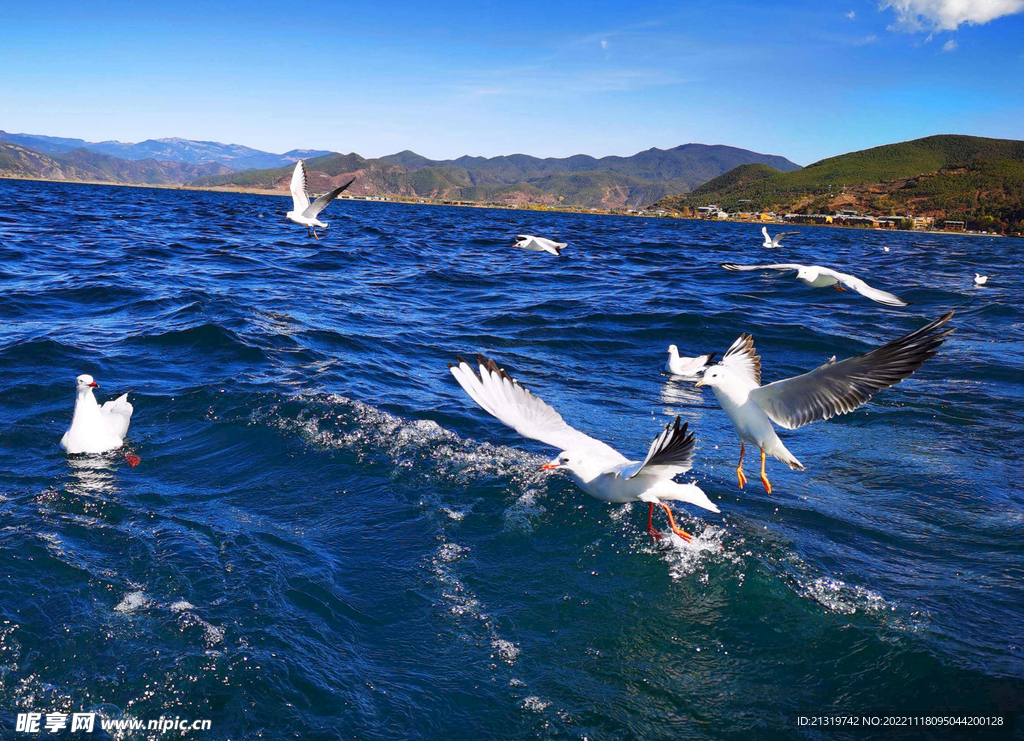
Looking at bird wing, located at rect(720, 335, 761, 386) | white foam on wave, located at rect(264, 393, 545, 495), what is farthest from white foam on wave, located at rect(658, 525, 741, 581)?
bird wing, located at rect(720, 335, 761, 386)

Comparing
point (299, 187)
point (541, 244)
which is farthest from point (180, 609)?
point (541, 244)

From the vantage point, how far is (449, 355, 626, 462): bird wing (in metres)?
6.03

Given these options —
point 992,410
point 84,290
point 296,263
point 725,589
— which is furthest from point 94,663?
point 296,263

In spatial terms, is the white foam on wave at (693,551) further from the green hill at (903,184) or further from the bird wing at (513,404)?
the green hill at (903,184)

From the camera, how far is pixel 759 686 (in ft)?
13.3

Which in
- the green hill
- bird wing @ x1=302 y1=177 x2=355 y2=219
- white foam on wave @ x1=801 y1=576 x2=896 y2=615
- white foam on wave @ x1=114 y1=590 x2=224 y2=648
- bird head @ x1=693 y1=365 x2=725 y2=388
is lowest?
white foam on wave @ x1=114 y1=590 x2=224 y2=648

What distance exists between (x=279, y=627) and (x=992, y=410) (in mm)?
10291

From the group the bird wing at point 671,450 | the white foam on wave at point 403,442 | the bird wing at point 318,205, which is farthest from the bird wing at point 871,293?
the bird wing at point 318,205

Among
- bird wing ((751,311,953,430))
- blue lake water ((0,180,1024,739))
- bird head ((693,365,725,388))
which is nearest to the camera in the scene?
blue lake water ((0,180,1024,739))

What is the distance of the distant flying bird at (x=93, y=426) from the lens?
6.67m

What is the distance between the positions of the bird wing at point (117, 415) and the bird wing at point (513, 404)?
3.82m

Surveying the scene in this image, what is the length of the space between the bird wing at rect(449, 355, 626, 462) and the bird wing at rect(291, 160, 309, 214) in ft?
46.7

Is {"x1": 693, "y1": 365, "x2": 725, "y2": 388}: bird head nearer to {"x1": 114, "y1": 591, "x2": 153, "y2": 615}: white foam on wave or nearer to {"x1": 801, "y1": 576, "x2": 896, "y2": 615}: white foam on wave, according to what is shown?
{"x1": 801, "y1": 576, "x2": 896, "y2": 615}: white foam on wave

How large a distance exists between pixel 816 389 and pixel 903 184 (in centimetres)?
14177
